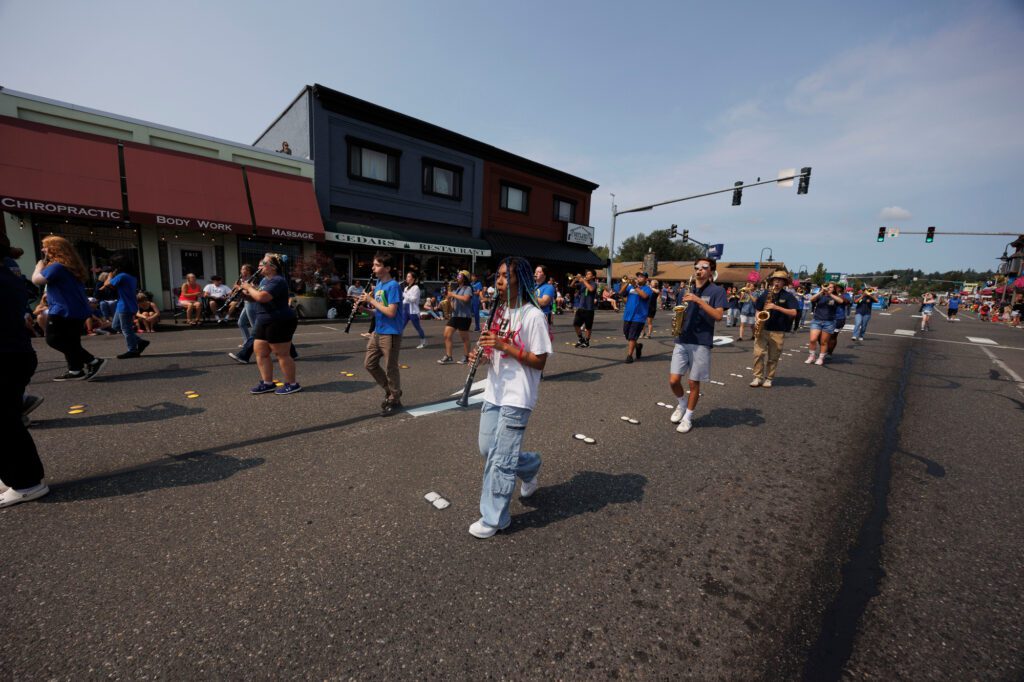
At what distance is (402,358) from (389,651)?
22.9ft

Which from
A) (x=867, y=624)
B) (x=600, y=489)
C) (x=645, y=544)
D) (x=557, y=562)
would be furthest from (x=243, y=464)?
(x=867, y=624)

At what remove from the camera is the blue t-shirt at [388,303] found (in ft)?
16.8

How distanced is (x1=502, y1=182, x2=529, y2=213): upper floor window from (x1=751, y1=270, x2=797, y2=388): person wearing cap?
772 inches

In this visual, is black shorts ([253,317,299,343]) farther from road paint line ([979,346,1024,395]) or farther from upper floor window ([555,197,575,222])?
upper floor window ([555,197,575,222])

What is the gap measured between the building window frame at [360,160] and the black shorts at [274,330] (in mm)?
15426

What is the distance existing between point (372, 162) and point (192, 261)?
854cm

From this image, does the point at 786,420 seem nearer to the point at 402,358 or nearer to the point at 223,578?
the point at 223,578

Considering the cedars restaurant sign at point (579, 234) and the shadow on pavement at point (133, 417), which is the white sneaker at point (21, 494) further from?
the cedars restaurant sign at point (579, 234)

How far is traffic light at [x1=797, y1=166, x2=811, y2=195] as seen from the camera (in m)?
18.0

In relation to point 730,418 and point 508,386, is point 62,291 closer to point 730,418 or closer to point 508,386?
point 508,386

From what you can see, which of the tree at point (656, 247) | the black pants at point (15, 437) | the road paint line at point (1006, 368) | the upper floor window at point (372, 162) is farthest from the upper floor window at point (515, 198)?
the tree at point (656, 247)

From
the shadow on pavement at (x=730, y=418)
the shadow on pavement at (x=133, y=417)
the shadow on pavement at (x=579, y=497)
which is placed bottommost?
the shadow on pavement at (x=133, y=417)

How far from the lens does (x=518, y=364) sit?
9.11ft

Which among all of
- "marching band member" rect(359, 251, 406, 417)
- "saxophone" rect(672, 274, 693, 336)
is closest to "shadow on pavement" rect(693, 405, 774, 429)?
"saxophone" rect(672, 274, 693, 336)
